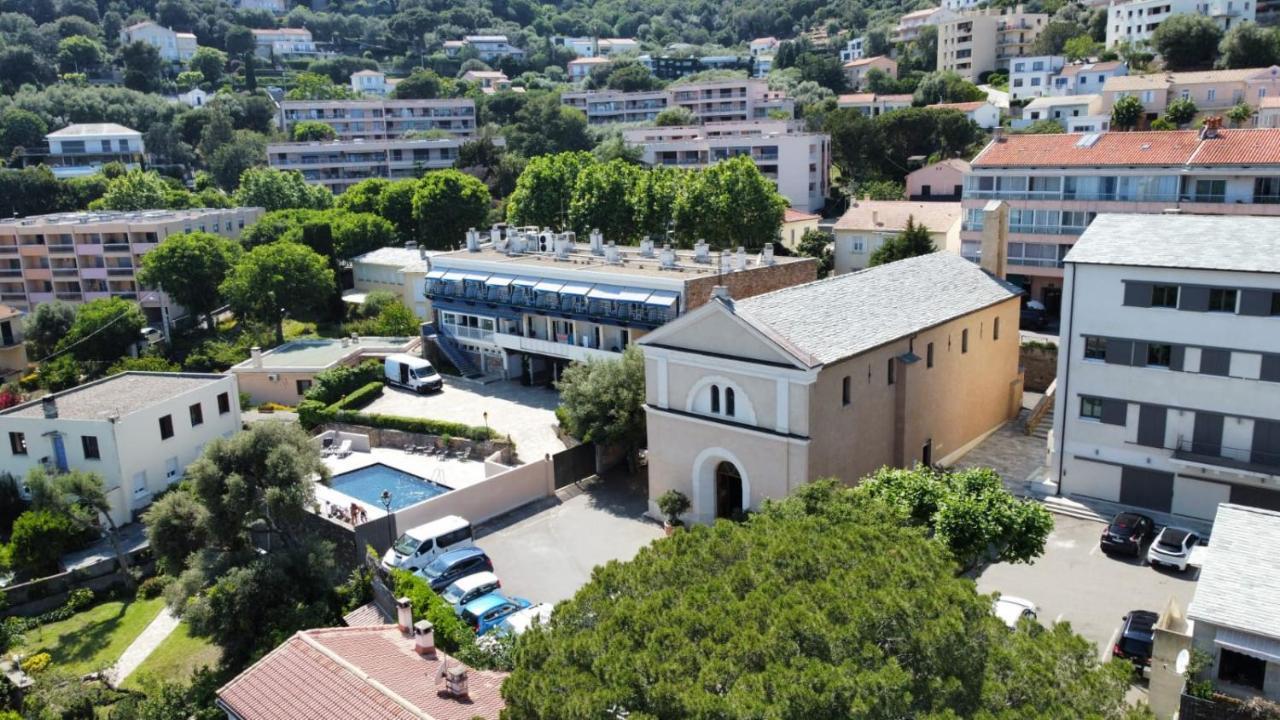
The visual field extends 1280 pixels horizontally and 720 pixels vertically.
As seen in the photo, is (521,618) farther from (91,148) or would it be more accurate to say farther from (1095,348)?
(91,148)

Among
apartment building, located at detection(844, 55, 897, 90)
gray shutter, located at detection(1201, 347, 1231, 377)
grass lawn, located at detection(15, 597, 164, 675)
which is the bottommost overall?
grass lawn, located at detection(15, 597, 164, 675)

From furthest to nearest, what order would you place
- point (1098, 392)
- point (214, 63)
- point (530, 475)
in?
point (214, 63) < point (530, 475) < point (1098, 392)

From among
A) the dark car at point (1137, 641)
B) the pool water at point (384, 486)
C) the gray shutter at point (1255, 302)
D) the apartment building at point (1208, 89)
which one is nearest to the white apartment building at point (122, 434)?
the pool water at point (384, 486)

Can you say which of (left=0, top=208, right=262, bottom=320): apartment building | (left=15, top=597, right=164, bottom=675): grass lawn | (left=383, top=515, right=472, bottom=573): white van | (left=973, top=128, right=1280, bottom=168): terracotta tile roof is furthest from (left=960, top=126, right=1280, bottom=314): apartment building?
(left=0, top=208, right=262, bottom=320): apartment building

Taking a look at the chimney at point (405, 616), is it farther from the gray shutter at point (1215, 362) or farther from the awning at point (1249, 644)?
the gray shutter at point (1215, 362)

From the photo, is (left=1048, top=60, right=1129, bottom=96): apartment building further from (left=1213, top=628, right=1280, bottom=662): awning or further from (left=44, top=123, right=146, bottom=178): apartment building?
(left=44, top=123, right=146, bottom=178): apartment building

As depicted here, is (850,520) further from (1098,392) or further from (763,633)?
(1098,392)

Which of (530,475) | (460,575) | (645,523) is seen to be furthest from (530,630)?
(530,475)
